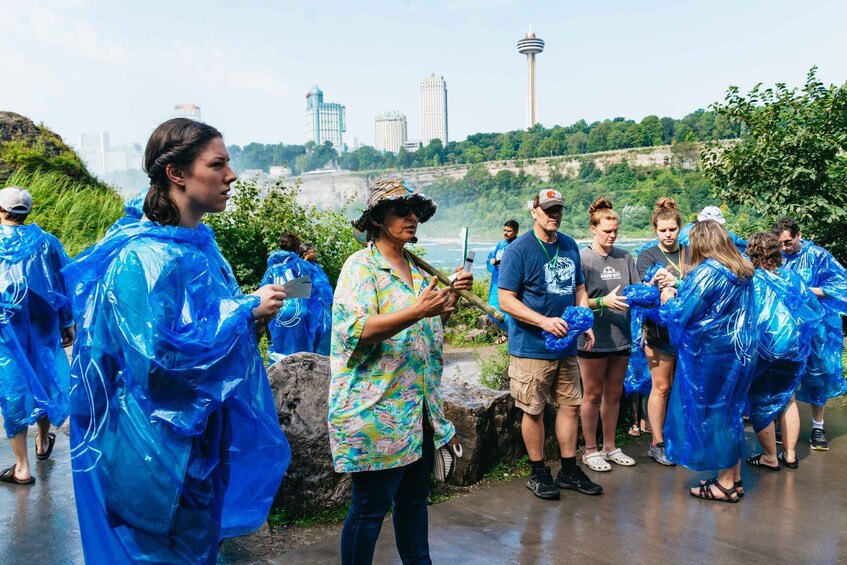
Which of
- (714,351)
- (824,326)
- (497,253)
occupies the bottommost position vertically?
(824,326)

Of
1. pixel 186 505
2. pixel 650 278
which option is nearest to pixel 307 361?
pixel 186 505

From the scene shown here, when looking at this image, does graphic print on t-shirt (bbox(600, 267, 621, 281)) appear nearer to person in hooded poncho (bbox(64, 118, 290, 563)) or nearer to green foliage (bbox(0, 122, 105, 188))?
person in hooded poncho (bbox(64, 118, 290, 563))

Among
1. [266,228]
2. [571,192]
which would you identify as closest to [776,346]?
[266,228]

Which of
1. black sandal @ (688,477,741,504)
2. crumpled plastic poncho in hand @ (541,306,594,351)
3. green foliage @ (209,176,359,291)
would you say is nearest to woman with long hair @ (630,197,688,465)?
black sandal @ (688,477,741,504)

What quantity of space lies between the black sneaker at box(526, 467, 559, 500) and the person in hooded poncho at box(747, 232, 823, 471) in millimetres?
1582

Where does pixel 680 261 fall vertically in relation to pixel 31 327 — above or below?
above

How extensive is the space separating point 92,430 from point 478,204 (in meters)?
62.0

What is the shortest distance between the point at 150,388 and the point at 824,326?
17.5ft

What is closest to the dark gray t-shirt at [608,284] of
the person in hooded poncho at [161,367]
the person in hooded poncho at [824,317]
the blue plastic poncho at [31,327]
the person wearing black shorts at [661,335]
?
the person wearing black shorts at [661,335]

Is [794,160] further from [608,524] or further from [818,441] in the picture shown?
[608,524]

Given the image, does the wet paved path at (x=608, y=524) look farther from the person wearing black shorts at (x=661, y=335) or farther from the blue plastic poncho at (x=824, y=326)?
the blue plastic poncho at (x=824, y=326)

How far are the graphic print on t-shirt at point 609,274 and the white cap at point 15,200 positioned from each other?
3896 millimetres

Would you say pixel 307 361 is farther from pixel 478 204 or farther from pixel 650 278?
pixel 478 204

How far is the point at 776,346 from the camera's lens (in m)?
4.65
